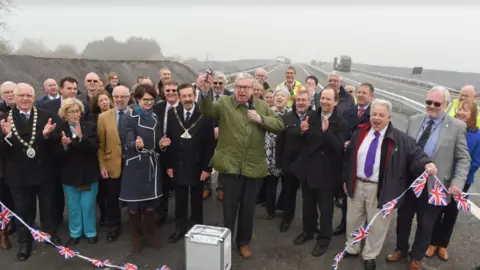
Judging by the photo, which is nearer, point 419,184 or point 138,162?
point 419,184

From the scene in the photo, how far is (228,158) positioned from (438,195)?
239 cm

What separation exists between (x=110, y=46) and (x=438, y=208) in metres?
48.9

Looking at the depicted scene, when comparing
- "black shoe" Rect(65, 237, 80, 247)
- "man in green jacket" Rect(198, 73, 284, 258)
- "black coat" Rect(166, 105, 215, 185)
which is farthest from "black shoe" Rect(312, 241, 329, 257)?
"black shoe" Rect(65, 237, 80, 247)

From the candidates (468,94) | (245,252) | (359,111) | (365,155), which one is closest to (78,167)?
(245,252)

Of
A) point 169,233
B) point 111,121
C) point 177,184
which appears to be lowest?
point 169,233

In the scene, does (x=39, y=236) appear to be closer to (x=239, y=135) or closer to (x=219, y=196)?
(x=239, y=135)

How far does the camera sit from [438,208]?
160 inches

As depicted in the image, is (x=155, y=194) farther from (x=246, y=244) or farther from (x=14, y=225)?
(x=14, y=225)

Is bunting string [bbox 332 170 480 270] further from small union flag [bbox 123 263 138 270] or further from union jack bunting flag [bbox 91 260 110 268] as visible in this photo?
union jack bunting flag [bbox 91 260 110 268]

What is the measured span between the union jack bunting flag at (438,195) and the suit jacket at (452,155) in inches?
2.0

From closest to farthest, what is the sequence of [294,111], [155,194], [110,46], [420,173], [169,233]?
1. [420,173]
2. [155,194]
3. [294,111]
4. [169,233]
5. [110,46]

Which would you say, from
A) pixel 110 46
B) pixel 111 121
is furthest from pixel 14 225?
pixel 110 46

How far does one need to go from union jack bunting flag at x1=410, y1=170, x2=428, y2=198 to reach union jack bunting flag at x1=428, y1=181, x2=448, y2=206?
0.13 meters

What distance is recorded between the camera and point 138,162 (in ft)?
14.2
